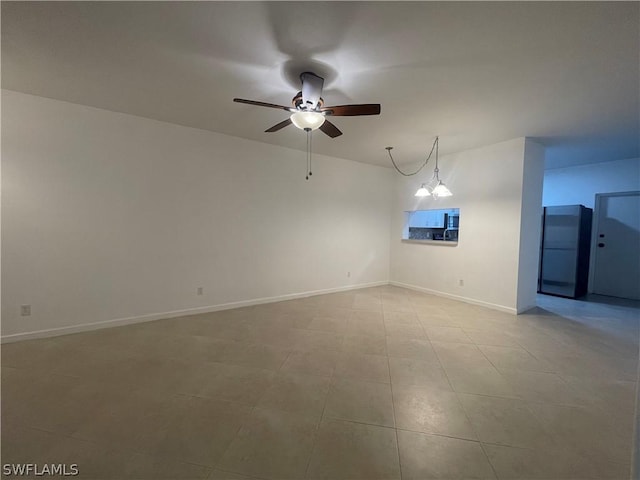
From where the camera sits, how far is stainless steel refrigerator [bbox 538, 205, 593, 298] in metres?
4.73

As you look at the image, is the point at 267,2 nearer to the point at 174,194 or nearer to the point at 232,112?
the point at 232,112

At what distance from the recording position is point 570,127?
329 centimetres

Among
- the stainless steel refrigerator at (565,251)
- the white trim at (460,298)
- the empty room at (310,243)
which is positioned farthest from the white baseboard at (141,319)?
the stainless steel refrigerator at (565,251)

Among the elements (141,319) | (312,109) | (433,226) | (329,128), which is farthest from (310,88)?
(433,226)

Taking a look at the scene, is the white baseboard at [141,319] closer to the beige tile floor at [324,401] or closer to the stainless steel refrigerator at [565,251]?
the beige tile floor at [324,401]

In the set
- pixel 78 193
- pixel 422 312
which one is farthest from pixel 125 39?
pixel 422 312

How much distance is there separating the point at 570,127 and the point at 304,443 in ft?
15.7

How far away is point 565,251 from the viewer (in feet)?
15.8

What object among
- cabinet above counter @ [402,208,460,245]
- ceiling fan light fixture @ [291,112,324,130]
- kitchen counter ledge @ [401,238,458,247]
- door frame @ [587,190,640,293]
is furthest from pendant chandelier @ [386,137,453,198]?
door frame @ [587,190,640,293]

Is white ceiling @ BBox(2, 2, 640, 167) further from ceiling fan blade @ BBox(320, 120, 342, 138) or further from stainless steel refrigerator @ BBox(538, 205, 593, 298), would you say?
stainless steel refrigerator @ BBox(538, 205, 593, 298)

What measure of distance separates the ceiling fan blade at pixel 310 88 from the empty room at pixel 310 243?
0.02 m

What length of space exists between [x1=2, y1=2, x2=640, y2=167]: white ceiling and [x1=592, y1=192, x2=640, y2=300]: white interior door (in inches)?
103

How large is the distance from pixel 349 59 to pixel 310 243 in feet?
10.3

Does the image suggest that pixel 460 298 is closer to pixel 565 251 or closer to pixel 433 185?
pixel 433 185
